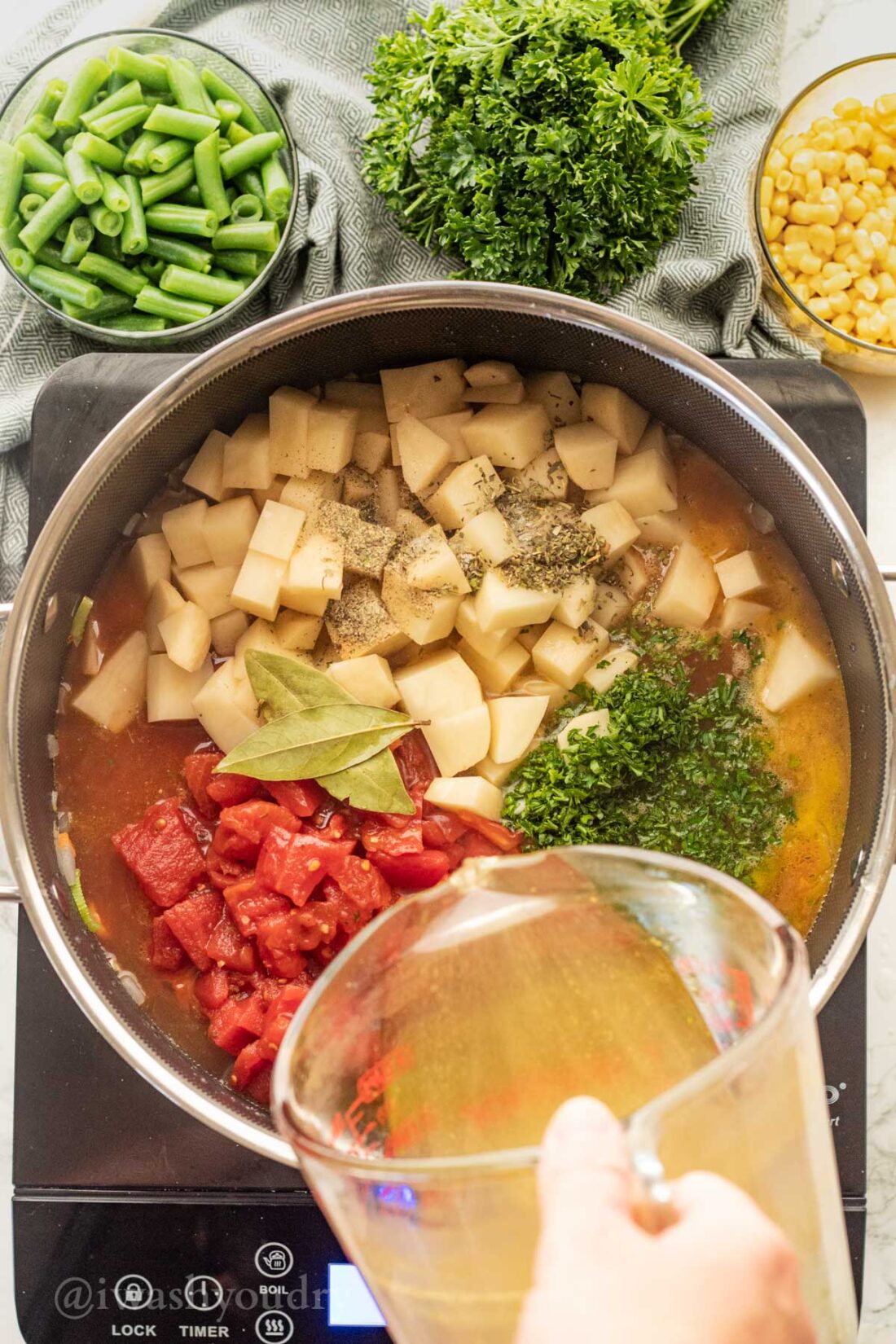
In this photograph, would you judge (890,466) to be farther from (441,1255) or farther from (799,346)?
(441,1255)

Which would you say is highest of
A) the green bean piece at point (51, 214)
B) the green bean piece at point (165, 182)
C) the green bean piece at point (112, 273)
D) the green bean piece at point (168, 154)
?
the green bean piece at point (168, 154)

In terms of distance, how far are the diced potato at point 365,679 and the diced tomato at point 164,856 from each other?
1.02 feet

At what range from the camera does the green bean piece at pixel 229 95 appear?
69.7 inches

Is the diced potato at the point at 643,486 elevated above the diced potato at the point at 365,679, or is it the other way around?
the diced potato at the point at 643,486

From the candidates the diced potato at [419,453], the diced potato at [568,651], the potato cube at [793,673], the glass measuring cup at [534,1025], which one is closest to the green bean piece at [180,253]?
the diced potato at [419,453]

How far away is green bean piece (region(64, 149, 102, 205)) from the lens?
1701mm

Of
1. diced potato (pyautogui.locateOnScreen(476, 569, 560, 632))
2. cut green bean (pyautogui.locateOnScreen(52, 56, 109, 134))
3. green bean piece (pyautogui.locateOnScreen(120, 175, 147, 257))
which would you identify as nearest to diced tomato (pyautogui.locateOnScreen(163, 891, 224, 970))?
diced potato (pyautogui.locateOnScreen(476, 569, 560, 632))

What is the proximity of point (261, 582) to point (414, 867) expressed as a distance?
463 millimetres

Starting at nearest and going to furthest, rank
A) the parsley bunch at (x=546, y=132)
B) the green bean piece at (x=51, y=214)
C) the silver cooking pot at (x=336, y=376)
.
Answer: the silver cooking pot at (x=336, y=376), the parsley bunch at (x=546, y=132), the green bean piece at (x=51, y=214)

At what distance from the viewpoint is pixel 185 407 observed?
1503 mm

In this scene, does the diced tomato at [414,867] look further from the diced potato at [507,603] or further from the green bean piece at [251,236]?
the green bean piece at [251,236]

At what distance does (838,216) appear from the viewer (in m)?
1.78

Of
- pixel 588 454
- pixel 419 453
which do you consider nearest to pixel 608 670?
pixel 588 454

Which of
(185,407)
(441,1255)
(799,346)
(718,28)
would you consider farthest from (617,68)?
(441,1255)
